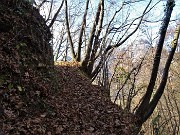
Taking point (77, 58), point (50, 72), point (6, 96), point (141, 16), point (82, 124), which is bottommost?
point (82, 124)

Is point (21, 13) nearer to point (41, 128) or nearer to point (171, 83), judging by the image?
point (41, 128)

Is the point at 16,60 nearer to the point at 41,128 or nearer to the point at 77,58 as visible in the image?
the point at 41,128

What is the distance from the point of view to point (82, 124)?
5.74m

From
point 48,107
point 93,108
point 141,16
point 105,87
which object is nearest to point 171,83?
point 141,16

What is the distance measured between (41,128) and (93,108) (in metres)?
2.43

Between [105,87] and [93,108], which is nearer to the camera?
[93,108]

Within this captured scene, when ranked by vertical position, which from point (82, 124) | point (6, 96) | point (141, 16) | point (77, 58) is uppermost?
point (141, 16)

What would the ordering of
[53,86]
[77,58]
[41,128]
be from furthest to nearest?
[77,58]
[53,86]
[41,128]

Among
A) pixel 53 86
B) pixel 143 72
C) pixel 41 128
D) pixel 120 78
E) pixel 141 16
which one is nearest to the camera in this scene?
pixel 41 128

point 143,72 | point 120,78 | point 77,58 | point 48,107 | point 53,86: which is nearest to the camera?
point 48,107

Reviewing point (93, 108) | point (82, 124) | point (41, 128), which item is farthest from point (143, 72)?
point (41, 128)

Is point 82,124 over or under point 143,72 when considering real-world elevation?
under

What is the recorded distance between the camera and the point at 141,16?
39.6 ft

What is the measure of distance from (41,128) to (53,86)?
220 centimetres
